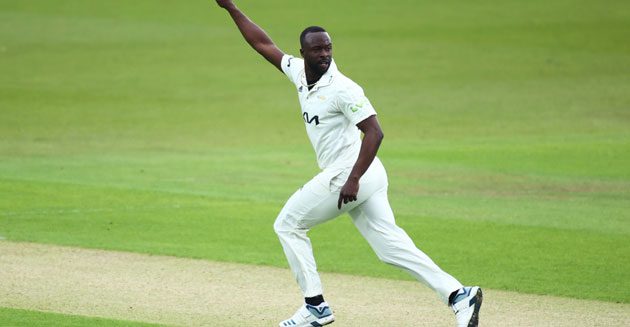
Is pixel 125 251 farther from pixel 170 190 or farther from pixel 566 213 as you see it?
pixel 566 213

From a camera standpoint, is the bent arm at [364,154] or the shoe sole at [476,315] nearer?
the bent arm at [364,154]

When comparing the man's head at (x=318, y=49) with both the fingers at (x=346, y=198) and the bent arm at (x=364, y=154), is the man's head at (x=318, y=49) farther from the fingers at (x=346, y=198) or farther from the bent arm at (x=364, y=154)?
the fingers at (x=346, y=198)

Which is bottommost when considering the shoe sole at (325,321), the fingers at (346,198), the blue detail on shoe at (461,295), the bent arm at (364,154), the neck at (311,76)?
the shoe sole at (325,321)

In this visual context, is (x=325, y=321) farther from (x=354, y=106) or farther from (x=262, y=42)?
(x=262, y=42)

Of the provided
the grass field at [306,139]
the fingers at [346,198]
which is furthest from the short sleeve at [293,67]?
the grass field at [306,139]

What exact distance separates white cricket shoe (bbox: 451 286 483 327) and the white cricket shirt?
1335mm

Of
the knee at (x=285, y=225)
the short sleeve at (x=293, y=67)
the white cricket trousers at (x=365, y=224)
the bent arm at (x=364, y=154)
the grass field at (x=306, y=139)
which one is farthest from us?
the grass field at (x=306, y=139)

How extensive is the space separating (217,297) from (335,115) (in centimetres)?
260

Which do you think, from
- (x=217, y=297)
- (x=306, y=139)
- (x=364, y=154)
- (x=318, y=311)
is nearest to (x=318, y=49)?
(x=364, y=154)

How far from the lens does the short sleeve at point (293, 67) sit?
32.0 feet

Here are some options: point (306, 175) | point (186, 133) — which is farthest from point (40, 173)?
point (186, 133)

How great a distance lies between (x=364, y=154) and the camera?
9070mm

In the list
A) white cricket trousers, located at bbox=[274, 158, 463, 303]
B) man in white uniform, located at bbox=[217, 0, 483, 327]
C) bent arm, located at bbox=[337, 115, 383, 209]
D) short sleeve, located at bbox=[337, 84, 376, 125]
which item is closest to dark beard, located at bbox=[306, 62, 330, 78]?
man in white uniform, located at bbox=[217, 0, 483, 327]

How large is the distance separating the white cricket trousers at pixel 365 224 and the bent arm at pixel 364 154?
233mm
